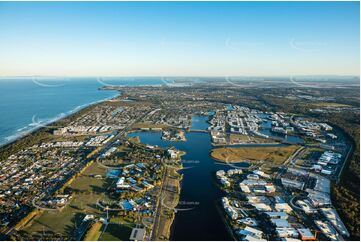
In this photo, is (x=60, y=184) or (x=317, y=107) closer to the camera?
(x=60, y=184)

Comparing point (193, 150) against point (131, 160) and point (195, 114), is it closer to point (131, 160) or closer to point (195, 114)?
point (131, 160)

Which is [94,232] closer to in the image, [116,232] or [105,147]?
[116,232]

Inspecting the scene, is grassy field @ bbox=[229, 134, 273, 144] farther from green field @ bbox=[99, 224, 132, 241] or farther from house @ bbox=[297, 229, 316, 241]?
green field @ bbox=[99, 224, 132, 241]

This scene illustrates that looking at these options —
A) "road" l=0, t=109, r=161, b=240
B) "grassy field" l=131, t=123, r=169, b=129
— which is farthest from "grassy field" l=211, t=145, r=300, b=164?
"grassy field" l=131, t=123, r=169, b=129

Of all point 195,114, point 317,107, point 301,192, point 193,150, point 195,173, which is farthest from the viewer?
point 317,107

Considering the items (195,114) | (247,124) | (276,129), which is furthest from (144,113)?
(276,129)

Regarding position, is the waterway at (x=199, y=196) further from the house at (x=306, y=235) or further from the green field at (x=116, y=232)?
the house at (x=306, y=235)

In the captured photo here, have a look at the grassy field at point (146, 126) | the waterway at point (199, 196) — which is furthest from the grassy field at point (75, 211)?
the grassy field at point (146, 126)
